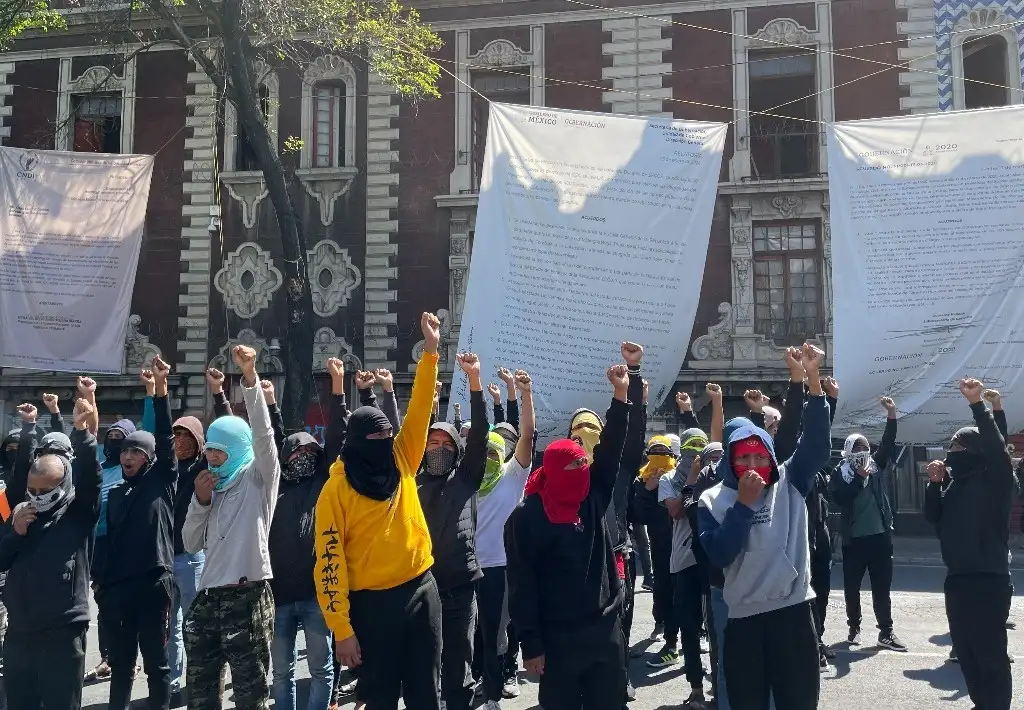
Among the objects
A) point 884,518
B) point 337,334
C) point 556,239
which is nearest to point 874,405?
point 884,518

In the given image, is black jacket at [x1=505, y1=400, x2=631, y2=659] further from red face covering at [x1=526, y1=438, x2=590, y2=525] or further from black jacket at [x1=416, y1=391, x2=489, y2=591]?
black jacket at [x1=416, y1=391, x2=489, y2=591]

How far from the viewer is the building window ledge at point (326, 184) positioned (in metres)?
18.7

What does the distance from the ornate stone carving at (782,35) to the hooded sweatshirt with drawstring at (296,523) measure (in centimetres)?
1487

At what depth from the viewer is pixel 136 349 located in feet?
62.1

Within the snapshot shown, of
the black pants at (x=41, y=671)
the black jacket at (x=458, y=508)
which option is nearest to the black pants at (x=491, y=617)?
the black jacket at (x=458, y=508)

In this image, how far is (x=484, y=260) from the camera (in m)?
7.40

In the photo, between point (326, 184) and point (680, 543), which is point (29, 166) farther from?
point (680, 543)

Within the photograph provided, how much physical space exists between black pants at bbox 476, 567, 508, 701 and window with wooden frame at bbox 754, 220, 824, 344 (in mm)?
12298

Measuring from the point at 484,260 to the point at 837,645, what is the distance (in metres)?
4.44

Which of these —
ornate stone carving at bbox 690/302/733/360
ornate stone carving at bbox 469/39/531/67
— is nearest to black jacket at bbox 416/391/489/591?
ornate stone carving at bbox 690/302/733/360

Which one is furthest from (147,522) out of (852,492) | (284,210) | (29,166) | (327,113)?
(327,113)

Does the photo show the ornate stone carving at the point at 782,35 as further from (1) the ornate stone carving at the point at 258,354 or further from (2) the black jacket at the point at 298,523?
(2) the black jacket at the point at 298,523

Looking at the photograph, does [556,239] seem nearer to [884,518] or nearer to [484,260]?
[484,260]

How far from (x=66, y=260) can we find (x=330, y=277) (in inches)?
292
